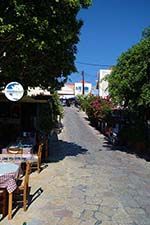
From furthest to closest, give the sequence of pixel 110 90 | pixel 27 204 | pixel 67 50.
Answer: pixel 110 90, pixel 67 50, pixel 27 204

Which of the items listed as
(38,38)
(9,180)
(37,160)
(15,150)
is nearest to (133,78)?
(38,38)

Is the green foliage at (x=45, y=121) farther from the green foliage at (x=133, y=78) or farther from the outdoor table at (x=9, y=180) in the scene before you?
the outdoor table at (x=9, y=180)

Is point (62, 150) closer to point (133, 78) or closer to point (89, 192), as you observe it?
point (133, 78)

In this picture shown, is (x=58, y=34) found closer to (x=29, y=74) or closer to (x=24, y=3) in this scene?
(x=24, y=3)

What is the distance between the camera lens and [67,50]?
1623cm

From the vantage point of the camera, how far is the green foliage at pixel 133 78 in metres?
18.5

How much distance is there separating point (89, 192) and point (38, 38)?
17.5ft

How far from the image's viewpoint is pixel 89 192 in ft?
39.0

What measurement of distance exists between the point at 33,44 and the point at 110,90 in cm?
703

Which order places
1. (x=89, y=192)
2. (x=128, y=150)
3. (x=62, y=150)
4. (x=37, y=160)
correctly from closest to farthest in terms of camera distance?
(x=89, y=192), (x=37, y=160), (x=62, y=150), (x=128, y=150)

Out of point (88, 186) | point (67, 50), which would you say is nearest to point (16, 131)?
point (67, 50)

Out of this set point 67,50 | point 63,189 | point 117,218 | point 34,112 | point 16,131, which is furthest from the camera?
point 34,112

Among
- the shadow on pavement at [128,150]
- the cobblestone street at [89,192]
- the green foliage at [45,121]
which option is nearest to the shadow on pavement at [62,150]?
the cobblestone street at [89,192]

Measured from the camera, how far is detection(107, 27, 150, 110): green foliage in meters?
18.5
